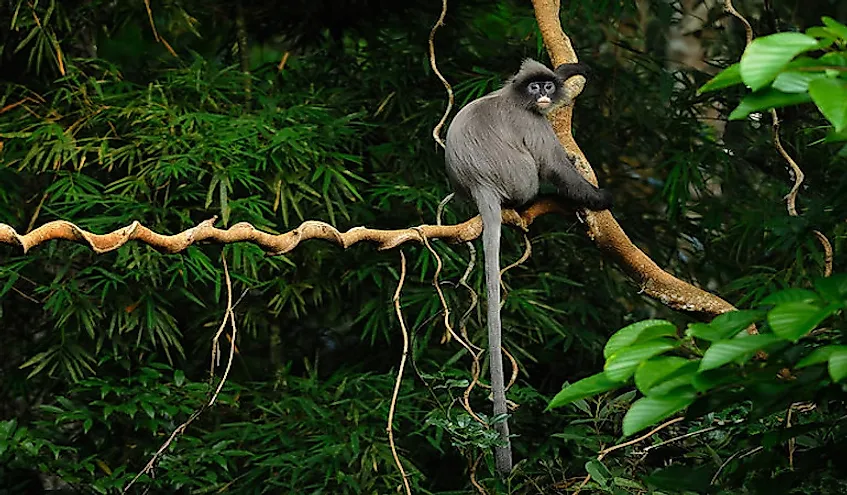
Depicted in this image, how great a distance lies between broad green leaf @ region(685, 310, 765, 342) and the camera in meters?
1.05

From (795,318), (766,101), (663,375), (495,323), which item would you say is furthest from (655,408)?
(495,323)

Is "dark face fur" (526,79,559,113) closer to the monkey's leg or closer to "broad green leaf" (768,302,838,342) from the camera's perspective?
the monkey's leg

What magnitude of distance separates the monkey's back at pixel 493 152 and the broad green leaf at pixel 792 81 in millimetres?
1602

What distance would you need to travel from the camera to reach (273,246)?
1.89 metres

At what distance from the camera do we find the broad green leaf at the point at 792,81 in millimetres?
958

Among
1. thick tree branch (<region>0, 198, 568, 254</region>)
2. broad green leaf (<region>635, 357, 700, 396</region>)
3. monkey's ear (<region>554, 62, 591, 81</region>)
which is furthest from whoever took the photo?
monkey's ear (<region>554, 62, 591, 81</region>)

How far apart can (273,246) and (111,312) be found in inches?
52.7

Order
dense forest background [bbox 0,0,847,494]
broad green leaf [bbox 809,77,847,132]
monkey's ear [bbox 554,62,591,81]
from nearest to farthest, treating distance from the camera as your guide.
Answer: broad green leaf [bbox 809,77,847,132] < monkey's ear [bbox 554,62,591,81] < dense forest background [bbox 0,0,847,494]

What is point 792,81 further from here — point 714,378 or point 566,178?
point 566,178

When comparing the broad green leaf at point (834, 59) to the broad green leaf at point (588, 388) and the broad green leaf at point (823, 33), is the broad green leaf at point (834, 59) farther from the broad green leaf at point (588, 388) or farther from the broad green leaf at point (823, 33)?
the broad green leaf at point (588, 388)

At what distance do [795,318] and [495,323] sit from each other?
1.34 metres

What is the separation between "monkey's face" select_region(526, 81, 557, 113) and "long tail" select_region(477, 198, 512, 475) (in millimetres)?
296

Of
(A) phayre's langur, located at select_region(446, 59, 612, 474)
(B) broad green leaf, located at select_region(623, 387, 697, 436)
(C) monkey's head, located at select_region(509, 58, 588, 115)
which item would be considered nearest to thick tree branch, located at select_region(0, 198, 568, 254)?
(A) phayre's langur, located at select_region(446, 59, 612, 474)

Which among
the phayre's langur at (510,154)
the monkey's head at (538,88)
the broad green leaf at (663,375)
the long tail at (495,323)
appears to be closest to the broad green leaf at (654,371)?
the broad green leaf at (663,375)
